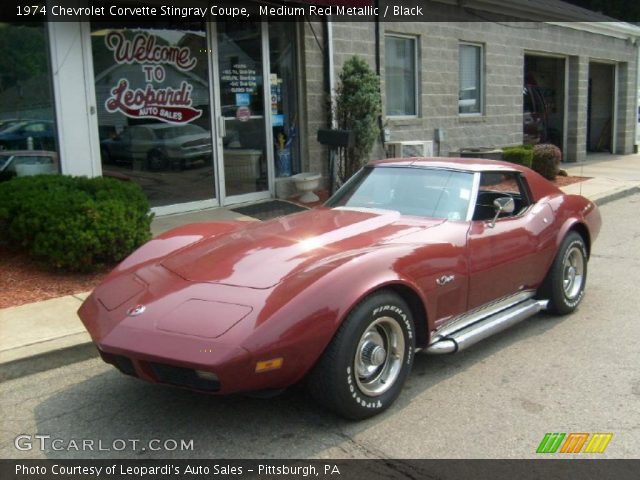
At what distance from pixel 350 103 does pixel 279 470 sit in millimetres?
8246

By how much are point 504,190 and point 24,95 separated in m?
5.73

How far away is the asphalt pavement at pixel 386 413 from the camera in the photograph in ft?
10.9

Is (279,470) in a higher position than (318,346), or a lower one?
lower

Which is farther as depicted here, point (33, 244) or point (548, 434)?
point (33, 244)

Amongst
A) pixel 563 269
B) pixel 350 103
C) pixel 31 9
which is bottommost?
pixel 563 269

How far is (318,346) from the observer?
328 centimetres

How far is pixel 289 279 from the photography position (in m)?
3.46

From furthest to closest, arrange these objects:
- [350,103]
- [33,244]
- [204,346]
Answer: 1. [350,103]
2. [33,244]
3. [204,346]

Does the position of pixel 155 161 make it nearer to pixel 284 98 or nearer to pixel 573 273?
pixel 284 98

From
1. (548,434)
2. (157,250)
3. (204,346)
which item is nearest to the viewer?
(204,346)

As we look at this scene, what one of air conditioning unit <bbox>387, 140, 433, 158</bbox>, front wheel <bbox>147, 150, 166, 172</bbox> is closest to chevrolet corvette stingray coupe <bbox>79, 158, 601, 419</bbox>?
front wheel <bbox>147, 150, 166, 172</bbox>

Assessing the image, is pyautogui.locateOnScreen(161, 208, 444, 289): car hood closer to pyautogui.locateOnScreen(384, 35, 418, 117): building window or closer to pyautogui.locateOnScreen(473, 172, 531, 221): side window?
pyautogui.locateOnScreen(473, 172, 531, 221): side window

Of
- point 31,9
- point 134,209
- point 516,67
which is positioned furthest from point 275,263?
point 516,67

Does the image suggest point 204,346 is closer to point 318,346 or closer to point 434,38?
point 318,346
